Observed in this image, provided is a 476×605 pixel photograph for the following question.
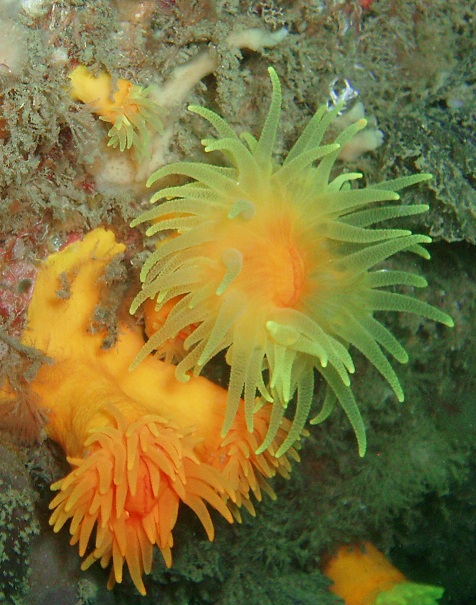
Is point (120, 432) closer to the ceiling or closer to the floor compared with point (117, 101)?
closer to the floor

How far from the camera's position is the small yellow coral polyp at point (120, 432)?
2.36 m

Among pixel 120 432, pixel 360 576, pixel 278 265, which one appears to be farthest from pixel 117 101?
pixel 360 576

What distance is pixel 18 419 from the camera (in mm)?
2807

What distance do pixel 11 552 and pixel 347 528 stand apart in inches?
101

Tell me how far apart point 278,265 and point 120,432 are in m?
1.14

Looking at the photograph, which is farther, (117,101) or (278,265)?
(278,265)

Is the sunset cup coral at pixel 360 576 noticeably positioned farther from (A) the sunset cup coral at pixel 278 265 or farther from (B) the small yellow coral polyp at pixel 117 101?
(B) the small yellow coral polyp at pixel 117 101

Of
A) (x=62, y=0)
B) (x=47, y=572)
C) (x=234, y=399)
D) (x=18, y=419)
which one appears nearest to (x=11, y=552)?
(x=47, y=572)

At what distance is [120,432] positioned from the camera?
2406 mm

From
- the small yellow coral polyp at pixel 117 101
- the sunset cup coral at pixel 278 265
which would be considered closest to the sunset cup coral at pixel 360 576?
the sunset cup coral at pixel 278 265

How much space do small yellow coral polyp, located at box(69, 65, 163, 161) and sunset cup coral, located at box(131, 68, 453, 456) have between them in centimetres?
26

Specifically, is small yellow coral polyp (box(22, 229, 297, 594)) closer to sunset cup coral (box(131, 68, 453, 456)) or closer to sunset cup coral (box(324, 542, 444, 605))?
sunset cup coral (box(131, 68, 453, 456))

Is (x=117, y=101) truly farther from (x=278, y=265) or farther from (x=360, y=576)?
(x=360, y=576)

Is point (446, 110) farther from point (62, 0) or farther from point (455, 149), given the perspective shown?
point (62, 0)
